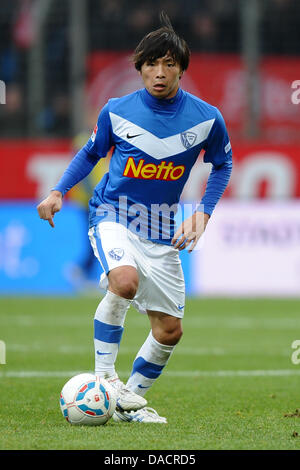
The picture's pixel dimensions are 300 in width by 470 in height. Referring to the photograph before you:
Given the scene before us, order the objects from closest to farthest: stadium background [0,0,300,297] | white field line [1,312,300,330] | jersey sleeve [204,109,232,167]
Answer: jersey sleeve [204,109,232,167] → white field line [1,312,300,330] → stadium background [0,0,300,297]

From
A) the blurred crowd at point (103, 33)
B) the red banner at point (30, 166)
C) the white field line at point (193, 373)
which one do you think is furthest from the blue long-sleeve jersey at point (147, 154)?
the blurred crowd at point (103, 33)

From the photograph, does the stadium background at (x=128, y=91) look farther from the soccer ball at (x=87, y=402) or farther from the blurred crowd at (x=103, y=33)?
the soccer ball at (x=87, y=402)

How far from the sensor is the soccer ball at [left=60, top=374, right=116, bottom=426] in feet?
16.8

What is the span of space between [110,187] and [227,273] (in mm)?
8496

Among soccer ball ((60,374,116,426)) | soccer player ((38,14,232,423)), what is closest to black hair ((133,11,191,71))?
soccer player ((38,14,232,423))

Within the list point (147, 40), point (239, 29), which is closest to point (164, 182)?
point (147, 40)

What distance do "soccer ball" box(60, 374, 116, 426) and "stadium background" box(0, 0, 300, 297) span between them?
8584 mm

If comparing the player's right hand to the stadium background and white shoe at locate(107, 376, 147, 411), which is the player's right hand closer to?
white shoe at locate(107, 376, 147, 411)

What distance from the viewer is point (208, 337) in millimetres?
9891

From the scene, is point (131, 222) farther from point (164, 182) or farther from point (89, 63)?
point (89, 63)

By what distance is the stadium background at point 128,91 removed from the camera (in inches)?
549

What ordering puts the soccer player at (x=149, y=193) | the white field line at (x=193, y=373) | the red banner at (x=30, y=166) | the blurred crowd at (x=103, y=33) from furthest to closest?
1. the blurred crowd at (x=103, y=33)
2. the red banner at (x=30, y=166)
3. the white field line at (x=193, y=373)
4. the soccer player at (x=149, y=193)

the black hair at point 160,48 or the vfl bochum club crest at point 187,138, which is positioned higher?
the black hair at point 160,48
